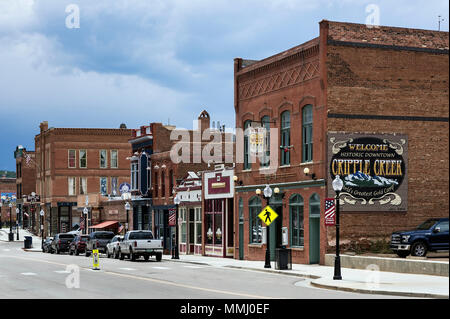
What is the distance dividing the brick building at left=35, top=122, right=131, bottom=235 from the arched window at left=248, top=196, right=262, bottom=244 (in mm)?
53344

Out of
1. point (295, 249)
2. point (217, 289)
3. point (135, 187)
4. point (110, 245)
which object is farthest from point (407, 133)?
point (135, 187)

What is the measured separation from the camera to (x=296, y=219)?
136ft

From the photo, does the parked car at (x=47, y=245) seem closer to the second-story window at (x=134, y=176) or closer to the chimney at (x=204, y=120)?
the second-story window at (x=134, y=176)

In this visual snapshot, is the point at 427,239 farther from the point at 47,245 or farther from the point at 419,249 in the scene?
the point at 47,245

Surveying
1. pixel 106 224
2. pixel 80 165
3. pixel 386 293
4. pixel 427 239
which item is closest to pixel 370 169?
pixel 427 239

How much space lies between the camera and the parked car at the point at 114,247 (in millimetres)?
49656

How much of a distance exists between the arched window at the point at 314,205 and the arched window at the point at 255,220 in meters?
5.91

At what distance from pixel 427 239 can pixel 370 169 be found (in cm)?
644

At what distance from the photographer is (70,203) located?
98875 millimetres

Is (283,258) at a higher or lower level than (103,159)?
lower

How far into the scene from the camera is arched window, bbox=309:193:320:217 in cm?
3922

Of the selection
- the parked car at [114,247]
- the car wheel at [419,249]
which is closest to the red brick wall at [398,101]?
the car wheel at [419,249]
